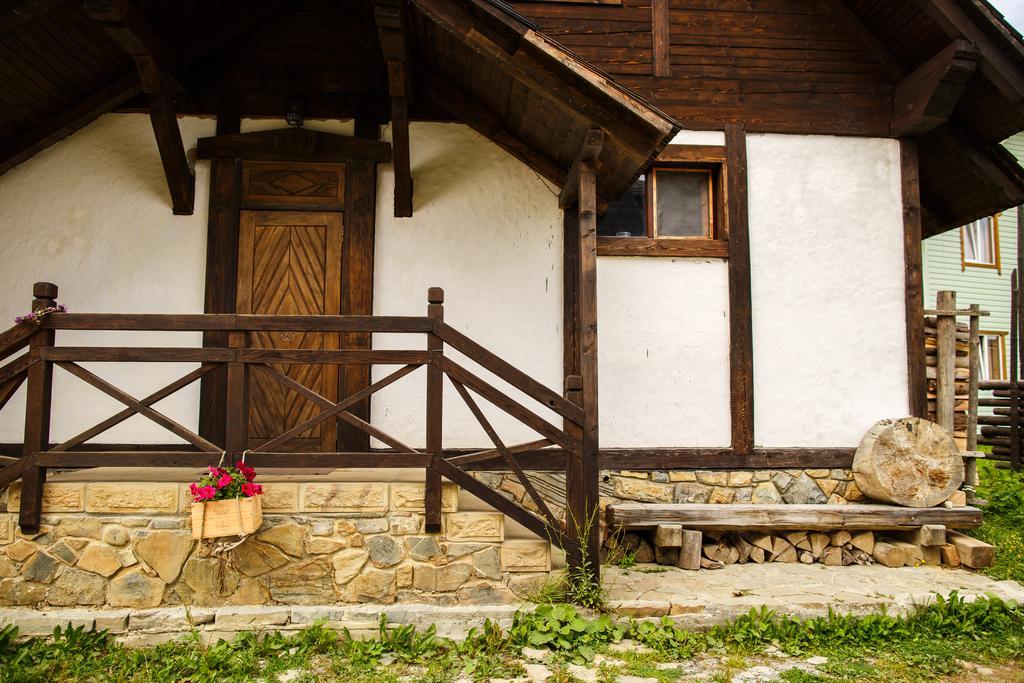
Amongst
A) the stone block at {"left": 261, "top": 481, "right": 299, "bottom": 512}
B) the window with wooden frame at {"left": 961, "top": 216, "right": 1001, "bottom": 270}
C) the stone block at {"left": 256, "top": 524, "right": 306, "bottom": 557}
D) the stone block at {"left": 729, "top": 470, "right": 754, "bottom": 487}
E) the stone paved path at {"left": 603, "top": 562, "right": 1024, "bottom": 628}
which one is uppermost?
the window with wooden frame at {"left": 961, "top": 216, "right": 1001, "bottom": 270}

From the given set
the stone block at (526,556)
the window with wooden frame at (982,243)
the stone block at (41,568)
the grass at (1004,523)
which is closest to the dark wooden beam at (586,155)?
the stone block at (526,556)

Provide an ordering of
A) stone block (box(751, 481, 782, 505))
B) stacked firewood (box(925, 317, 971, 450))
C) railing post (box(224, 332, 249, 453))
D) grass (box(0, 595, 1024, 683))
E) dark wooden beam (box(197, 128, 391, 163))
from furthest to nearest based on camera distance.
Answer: stacked firewood (box(925, 317, 971, 450)) → stone block (box(751, 481, 782, 505)) → dark wooden beam (box(197, 128, 391, 163)) → railing post (box(224, 332, 249, 453)) → grass (box(0, 595, 1024, 683))

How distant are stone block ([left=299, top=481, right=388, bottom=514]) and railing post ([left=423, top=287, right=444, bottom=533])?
11.2 inches

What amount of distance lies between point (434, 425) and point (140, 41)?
3.43 m

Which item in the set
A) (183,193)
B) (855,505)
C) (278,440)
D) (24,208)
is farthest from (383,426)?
(855,505)

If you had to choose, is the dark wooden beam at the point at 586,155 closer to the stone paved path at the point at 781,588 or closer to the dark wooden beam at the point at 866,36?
the stone paved path at the point at 781,588

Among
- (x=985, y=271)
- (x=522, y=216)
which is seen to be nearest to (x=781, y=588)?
(x=522, y=216)

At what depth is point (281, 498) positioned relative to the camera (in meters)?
3.80

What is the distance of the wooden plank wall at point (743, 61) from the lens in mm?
5699

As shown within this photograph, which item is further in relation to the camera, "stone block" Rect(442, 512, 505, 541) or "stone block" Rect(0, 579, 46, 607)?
"stone block" Rect(442, 512, 505, 541)

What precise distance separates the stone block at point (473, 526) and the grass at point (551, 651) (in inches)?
20.5

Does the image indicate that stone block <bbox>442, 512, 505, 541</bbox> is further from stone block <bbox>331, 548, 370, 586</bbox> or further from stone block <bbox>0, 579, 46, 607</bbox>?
stone block <bbox>0, 579, 46, 607</bbox>

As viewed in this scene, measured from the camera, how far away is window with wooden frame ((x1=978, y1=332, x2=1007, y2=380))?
42.0 feet

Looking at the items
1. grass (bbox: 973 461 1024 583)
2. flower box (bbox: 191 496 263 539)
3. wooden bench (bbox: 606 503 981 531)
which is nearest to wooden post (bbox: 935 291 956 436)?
wooden bench (bbox: 606 503 981 531)
